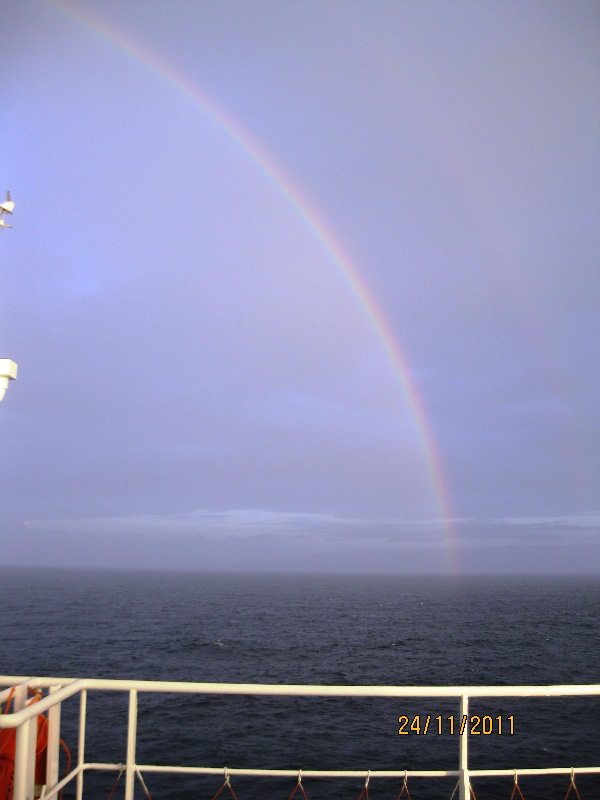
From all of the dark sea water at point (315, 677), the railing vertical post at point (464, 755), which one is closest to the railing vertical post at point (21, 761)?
the railing vertical post at point (464, 755)

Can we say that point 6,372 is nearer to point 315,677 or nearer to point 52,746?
point 52,746

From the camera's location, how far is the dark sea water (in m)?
24.5

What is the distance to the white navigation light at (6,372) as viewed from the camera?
601cm

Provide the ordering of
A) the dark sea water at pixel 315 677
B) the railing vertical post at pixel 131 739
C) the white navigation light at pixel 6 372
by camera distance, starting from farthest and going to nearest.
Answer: the dark sea water at pixel 315 677
the white navigation light at pixel 6 372
the railing vertical post at pixel 131 739

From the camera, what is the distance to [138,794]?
70.2 ft

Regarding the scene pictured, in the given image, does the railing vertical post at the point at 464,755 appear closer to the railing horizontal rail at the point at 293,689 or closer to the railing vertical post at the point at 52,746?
the railing horizontal rail at the point at 293,689

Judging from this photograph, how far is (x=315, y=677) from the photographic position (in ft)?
135

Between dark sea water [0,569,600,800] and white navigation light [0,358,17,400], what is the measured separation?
19.6 meters

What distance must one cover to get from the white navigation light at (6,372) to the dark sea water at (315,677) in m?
19.6

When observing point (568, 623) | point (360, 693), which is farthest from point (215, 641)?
point (360, 693)

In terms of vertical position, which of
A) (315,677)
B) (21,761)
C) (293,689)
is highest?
(293,689)

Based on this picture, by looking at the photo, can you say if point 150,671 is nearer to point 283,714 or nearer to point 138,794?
point 283,714

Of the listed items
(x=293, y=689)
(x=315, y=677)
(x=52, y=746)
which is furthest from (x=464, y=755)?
(x=315, y=677)

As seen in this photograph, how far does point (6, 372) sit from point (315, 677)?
3943 cm
